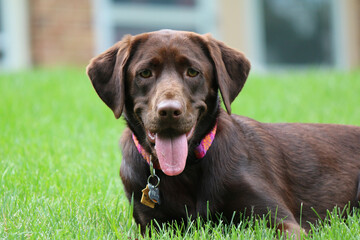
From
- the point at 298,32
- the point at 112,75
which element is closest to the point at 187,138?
the point at 112,75

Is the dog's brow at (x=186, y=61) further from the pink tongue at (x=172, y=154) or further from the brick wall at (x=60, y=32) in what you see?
the brick wall at (x=60, y=32)

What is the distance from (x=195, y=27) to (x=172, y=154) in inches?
441

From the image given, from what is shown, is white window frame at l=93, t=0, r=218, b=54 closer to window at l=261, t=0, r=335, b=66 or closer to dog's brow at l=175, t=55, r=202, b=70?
window at l=261, t=0, r=335, b=66

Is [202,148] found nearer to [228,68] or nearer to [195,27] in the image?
[228,68]

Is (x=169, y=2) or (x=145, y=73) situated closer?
(x=145, y=73)

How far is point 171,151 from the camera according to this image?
10.5 ft

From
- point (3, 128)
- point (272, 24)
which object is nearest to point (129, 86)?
point (3, 128)

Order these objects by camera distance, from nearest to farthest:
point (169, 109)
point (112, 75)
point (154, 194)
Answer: point (169, 109), point (154, 194), point (112, 75)

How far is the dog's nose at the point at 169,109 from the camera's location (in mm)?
3086

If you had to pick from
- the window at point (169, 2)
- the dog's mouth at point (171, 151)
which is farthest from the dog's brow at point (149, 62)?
the window at point (169, 2)

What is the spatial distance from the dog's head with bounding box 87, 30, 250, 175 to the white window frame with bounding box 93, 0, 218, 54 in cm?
943

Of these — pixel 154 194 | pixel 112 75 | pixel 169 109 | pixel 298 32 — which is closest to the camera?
pixel 169 109

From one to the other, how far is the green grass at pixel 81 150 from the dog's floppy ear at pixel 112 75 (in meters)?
0.72

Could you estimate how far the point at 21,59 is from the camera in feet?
39.6
